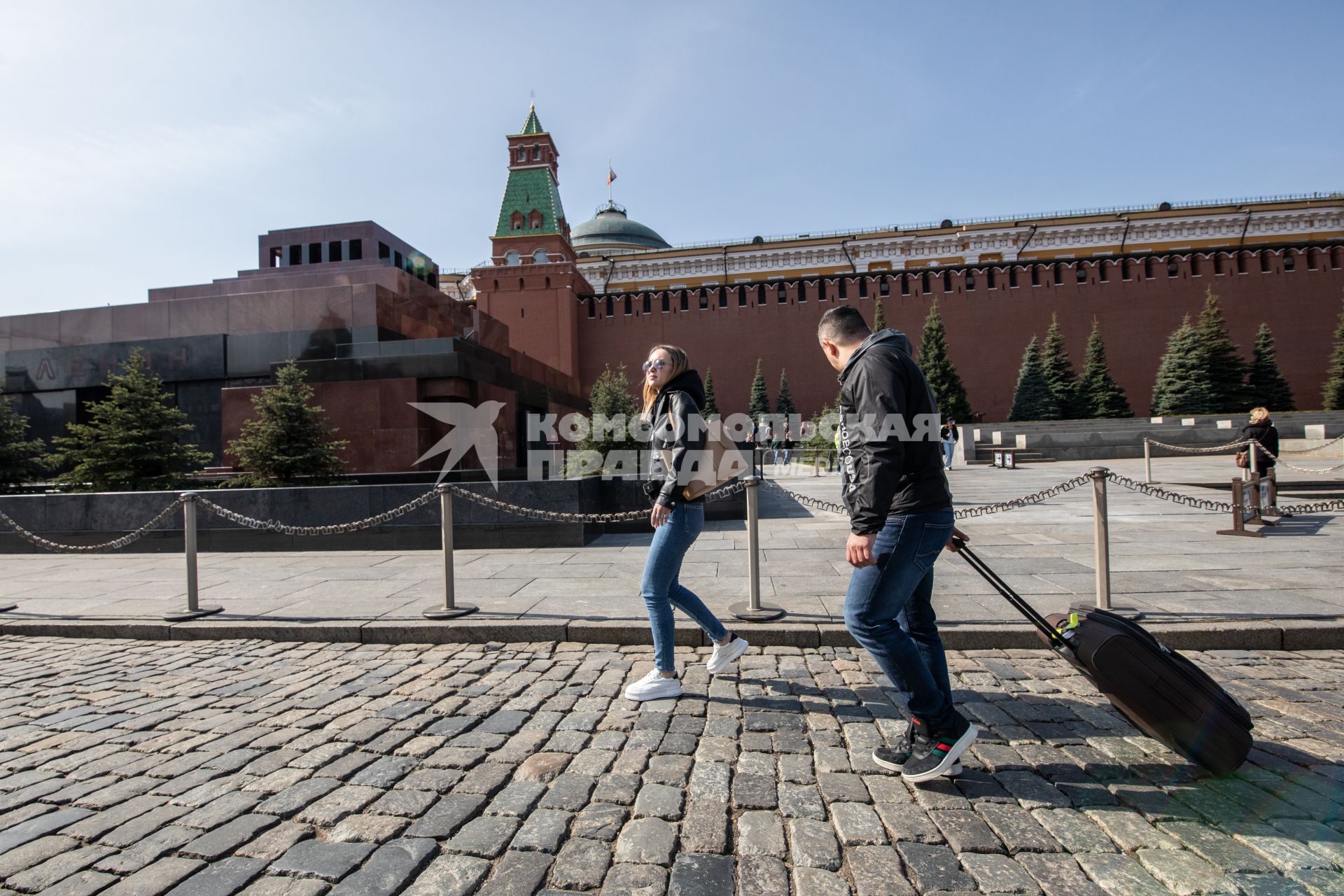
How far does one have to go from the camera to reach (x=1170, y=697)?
233 cm

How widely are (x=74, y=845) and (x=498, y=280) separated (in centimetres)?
3822

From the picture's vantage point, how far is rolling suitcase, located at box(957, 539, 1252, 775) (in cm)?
232

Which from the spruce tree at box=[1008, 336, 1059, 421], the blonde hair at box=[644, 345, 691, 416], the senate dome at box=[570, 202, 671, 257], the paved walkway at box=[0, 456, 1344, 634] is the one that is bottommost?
the paved walkway at box=[0, 456, 1344, 634]

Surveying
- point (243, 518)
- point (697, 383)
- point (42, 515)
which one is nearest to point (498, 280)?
point (42, 515)

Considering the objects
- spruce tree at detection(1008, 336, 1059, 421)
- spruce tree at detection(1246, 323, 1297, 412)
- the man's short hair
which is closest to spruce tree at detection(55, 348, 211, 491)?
the man's short hair

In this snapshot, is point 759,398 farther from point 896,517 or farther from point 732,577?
point 896,517

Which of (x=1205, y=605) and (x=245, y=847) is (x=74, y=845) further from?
(x=1205, y=605)

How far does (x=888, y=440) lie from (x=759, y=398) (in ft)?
116

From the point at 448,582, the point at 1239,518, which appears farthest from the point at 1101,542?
the point at 448,582

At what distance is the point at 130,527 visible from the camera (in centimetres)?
824

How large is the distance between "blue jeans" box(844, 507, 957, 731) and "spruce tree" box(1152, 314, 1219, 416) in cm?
3320

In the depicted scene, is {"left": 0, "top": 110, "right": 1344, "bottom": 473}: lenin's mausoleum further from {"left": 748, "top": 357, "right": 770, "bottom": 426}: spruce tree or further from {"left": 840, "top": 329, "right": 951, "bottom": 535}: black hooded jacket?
{"left": 840, "top": 329, "right": 951, "bottom": 535}: black hooded jacket

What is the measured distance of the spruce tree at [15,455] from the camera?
11266 millimetres

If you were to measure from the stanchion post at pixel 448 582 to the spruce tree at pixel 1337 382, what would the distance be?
37119 millimetres
